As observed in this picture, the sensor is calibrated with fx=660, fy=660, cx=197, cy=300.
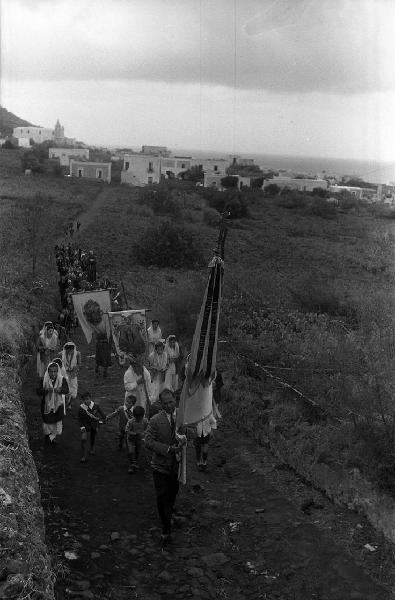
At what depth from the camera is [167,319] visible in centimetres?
1627

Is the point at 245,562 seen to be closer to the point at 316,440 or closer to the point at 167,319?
the point at 316,440

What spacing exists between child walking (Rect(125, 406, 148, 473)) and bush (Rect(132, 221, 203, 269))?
60.9 feet

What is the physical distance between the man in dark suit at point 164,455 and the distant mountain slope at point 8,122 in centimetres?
10601

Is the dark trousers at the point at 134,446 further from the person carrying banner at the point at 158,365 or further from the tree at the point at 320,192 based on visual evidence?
the tree at the point at 320,192

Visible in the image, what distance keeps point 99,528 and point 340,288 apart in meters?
15.0

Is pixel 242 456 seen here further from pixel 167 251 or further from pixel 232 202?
pixel 232 202

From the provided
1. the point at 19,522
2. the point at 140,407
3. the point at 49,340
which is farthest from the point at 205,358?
the point at 19,522

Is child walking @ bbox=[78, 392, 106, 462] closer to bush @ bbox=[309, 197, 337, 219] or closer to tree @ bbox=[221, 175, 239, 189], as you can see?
bush @ bbox=[309, 197, 337, 219]

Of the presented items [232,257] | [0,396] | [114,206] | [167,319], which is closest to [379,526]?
[0,396]

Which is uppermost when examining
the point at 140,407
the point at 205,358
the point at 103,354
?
the point at 205,358

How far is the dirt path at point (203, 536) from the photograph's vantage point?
6.46 metres

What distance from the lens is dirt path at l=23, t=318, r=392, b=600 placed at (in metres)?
6.46

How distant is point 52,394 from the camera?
909cm

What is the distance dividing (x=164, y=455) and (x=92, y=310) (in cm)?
714
